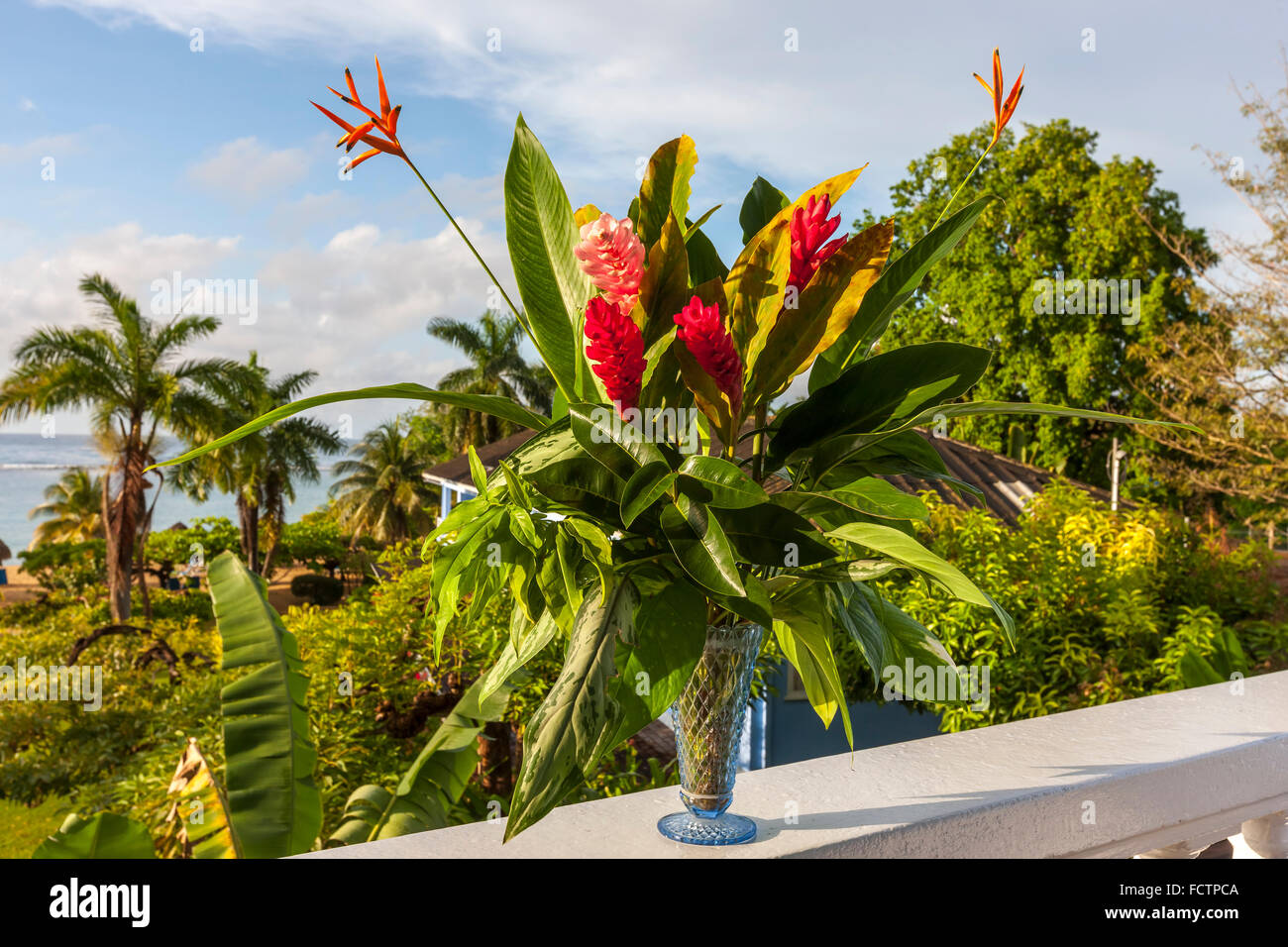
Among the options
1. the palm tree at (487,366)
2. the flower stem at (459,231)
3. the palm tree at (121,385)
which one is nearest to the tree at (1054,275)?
the palm tree at (487,366)

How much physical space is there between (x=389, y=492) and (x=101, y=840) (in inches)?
1112

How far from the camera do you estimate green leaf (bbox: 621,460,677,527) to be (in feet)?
2.40

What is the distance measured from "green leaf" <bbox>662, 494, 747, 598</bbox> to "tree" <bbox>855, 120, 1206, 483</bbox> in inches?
626

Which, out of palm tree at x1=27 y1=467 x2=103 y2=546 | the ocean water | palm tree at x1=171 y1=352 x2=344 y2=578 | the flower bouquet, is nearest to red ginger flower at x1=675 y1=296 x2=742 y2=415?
the flower bouquet

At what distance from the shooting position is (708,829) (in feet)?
3.18

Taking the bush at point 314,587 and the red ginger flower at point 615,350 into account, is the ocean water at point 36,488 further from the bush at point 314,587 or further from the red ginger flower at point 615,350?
the red ginger flower at point 615,350

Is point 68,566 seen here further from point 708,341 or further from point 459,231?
point 708,341

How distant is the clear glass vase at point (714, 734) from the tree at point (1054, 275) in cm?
1576

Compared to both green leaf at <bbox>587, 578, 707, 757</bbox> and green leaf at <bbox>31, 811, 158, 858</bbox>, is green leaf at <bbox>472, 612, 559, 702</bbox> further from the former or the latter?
green leaf at <bbox>31, 811, 158, 858</bbox>

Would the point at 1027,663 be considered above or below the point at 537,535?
below

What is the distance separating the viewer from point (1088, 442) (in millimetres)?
16828

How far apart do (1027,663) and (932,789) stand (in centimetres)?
393
